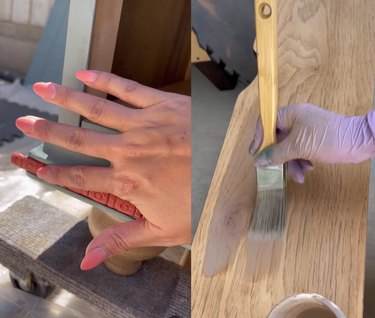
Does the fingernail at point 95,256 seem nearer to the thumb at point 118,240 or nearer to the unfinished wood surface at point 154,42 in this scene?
the thumb at point 118,240

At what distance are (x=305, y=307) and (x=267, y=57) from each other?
0.73 feet

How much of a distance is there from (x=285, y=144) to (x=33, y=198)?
0.23 metres

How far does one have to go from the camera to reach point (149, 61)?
316 mm

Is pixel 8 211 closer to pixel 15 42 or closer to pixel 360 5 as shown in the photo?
pixel 15 42

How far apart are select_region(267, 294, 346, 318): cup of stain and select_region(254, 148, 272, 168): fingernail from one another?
0.36ft

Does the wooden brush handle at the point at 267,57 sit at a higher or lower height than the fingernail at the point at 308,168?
higher

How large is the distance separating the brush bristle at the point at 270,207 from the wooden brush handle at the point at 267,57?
0.25ft

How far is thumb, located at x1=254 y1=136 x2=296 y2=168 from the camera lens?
35 centimetres

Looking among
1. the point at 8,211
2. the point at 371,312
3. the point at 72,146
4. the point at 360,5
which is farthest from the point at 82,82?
the point at 371,312

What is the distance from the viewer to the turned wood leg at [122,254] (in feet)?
1.16

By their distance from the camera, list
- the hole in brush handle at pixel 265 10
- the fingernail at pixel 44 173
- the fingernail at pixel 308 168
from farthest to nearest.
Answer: the fingernail at pixel 308 168 → the fingernail at pixel 44 173 → the hole in brush handle at pixel 265 10

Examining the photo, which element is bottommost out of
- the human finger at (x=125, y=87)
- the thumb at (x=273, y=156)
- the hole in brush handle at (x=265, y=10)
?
the thumb at (x=273, y=156)

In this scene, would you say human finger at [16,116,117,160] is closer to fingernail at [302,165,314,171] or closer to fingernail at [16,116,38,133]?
fingernail at [16,116,38,133]

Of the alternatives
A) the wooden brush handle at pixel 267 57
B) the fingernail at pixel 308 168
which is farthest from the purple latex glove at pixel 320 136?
the wooden brush handle at pixel 267 57
